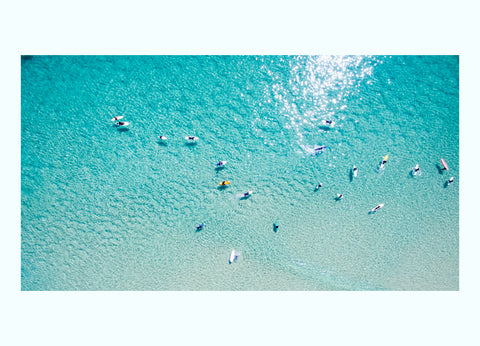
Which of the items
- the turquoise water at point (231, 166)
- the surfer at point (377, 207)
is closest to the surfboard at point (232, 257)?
the turquoise water at point (231, 166)

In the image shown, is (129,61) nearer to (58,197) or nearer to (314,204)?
(58,197)

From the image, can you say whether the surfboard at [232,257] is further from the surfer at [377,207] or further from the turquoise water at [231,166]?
the surfer at [377,207]

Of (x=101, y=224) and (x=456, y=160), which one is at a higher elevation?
(x=456, y=160)

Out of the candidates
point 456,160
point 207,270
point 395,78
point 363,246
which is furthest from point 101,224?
point 456,160

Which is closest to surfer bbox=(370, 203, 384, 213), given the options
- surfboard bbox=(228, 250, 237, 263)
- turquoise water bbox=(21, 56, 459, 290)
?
turquoise water bbox=(21, 56, 459, 290)

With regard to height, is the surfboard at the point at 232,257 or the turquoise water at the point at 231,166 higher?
the turquoise water at the point at 231,166

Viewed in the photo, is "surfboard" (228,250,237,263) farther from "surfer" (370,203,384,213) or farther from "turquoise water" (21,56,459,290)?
"surfer" (370,203,384,213)

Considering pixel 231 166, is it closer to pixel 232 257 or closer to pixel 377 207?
pixel 232 257

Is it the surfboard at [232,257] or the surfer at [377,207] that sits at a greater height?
the surfer at [377,207]

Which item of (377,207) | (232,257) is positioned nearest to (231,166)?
(232,257)
